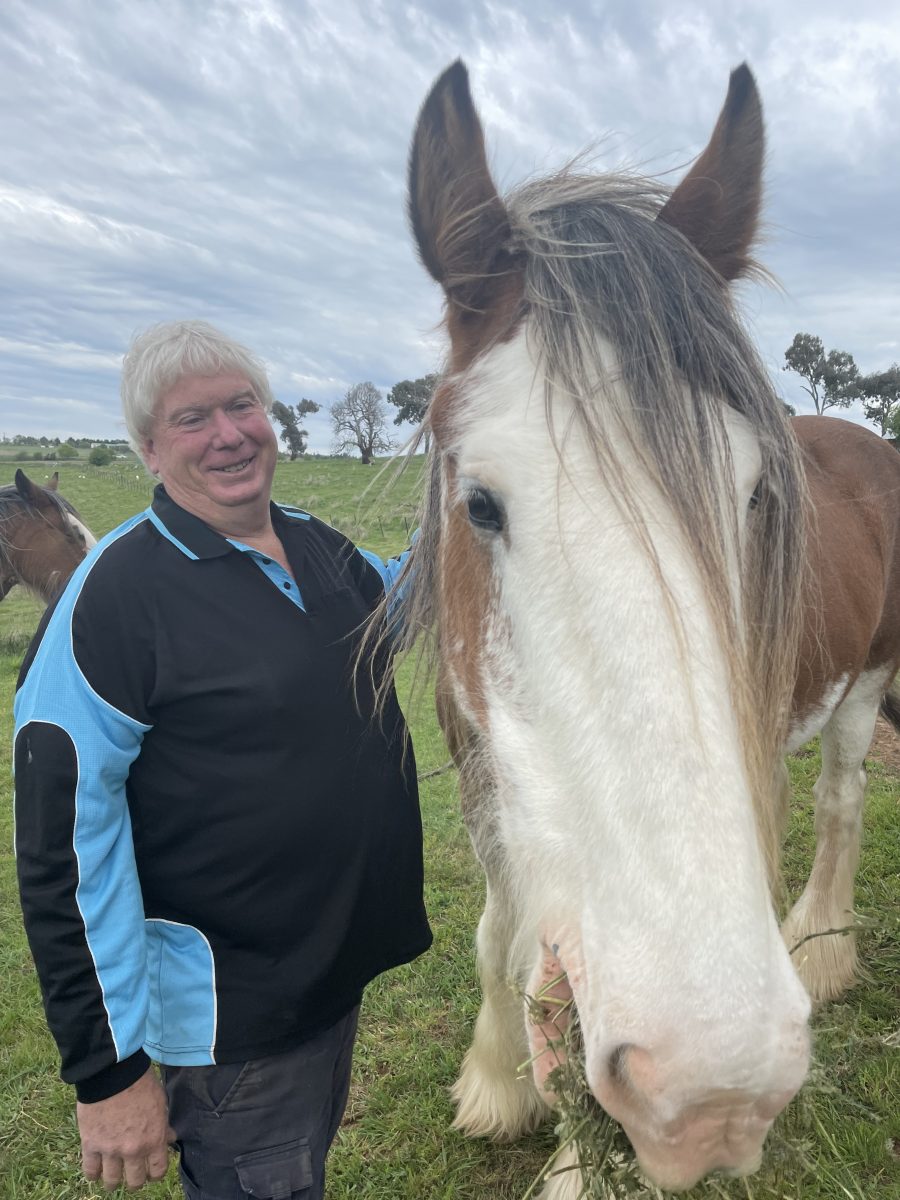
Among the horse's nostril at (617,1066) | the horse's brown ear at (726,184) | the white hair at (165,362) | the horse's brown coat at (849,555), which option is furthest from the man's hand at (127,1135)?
the horse's brown coat at (849,555)

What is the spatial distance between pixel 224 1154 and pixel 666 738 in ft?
5.66

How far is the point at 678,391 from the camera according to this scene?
4.97 feet

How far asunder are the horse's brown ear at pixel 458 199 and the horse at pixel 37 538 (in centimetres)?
859

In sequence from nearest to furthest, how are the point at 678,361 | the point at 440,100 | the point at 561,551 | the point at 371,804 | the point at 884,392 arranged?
1. the point at 561,551
2. the point at 678,361
3. the point at 440,100
4. the point at 371,804
5. the point at 884,392

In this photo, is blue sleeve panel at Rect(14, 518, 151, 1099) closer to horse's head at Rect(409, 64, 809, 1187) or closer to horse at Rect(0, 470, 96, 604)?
horse's head at Rect(409, 64, 809, 1187)

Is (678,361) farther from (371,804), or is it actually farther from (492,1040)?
(492,1040)

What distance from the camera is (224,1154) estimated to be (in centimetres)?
191

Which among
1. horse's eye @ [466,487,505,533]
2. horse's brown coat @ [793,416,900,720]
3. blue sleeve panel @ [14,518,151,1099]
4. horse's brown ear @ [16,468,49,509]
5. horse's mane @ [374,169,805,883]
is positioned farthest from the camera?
horse's brown ear @ [16,468,49,509]

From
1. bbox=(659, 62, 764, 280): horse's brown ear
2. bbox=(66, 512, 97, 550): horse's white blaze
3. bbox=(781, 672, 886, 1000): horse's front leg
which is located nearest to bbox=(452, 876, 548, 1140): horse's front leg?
bbox=(781, 672, 886, 1000): horse's front leg

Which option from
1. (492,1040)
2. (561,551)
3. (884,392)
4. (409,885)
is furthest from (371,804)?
(884,392)

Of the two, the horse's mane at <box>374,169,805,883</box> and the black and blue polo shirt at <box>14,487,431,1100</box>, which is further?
the black and blue polo shirt at <box>14,487,431,1100</box>

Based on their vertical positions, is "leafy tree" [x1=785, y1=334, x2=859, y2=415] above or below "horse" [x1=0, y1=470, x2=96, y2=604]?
above

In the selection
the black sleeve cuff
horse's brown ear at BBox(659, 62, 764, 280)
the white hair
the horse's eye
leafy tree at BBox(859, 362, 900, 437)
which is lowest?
the black sleeve cuff

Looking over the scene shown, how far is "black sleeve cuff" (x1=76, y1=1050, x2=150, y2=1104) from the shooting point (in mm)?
1729
